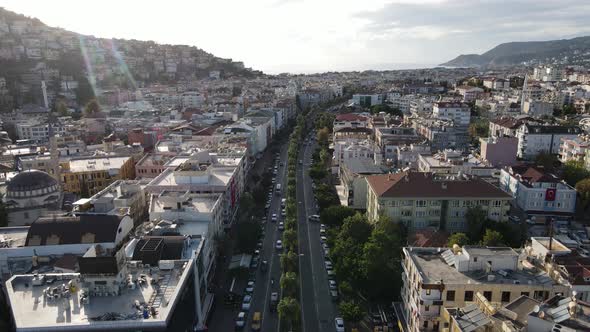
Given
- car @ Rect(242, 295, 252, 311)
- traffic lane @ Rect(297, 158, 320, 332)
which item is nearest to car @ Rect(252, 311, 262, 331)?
car @ Rect(242, 295, 252, 311)

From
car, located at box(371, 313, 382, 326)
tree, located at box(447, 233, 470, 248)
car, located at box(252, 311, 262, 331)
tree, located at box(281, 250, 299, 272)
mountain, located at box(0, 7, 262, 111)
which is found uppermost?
mountain, located at box(0, 7, 262, 111)

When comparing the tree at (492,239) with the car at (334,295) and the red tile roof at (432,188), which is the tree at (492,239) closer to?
the red tile roof at (432,188)

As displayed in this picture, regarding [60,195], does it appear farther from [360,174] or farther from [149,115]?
[149,115]

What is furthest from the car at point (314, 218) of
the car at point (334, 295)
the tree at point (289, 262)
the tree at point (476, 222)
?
the tree at point (476, 222)

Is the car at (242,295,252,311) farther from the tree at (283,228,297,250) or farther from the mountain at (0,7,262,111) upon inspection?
the mountain at (0,7,262,111)

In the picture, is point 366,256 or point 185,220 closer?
point 366,256

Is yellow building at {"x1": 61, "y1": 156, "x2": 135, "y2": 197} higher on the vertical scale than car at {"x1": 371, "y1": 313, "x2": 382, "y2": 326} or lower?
higher

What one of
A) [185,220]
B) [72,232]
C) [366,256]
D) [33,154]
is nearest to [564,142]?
[366,256]
